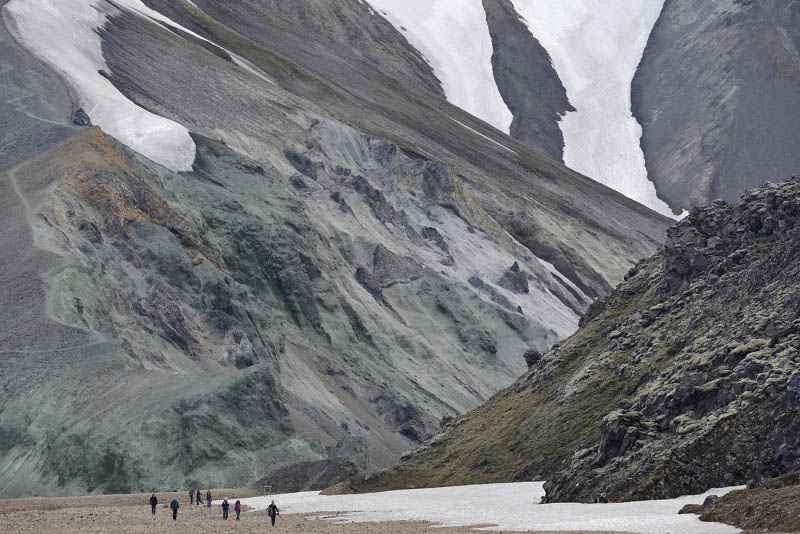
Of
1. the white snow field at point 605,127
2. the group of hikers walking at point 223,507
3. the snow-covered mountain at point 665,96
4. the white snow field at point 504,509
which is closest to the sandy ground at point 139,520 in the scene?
the group of hikers walking at point 223,507

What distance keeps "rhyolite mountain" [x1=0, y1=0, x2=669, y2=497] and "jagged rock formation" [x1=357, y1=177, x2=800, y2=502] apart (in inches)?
596

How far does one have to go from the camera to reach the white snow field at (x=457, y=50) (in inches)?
6983

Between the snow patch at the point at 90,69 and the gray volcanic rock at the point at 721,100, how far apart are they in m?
85.4

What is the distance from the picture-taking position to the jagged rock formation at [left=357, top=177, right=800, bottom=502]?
29.6 meters

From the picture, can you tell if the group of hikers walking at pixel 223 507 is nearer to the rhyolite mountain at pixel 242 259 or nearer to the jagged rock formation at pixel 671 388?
the jagged rock formation at pixel 671 388

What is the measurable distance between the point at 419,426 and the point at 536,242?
156 feet

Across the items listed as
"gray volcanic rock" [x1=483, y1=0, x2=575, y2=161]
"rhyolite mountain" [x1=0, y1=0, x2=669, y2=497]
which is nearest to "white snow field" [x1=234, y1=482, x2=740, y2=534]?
"rhyolite mountain" [x1=0, y1=0, x2=669, y2=497]

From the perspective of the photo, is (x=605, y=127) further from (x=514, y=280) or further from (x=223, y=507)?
(x=223, y=507)

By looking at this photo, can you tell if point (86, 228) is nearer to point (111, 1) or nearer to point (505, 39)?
point (111, 1)

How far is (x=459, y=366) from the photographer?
86062mm

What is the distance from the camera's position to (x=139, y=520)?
36156 mm

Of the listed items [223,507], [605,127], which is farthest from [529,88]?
→ [223,507]

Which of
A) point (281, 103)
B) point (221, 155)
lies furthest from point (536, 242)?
point (221, 155)

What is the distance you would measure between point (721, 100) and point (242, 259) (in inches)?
4296
